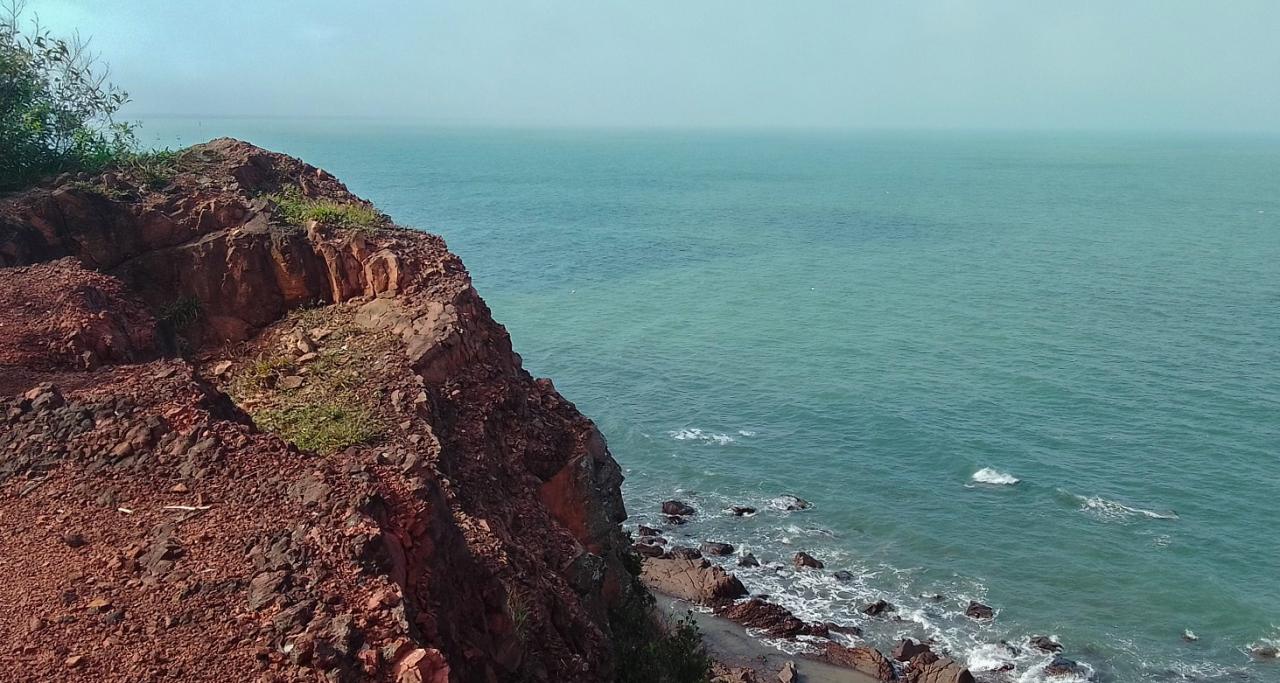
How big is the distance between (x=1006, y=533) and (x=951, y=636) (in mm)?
7920

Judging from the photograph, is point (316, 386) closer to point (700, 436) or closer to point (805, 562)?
point (805, 562)

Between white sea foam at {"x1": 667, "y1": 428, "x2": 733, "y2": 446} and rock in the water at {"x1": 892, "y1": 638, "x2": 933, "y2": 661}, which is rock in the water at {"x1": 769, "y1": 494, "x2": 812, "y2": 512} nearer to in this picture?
white sea foam at {"x1": 667, "y1": 428, "x2": 733, "y2": 446}

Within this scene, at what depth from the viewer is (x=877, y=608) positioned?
33500 millimetres

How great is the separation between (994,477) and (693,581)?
16.3m

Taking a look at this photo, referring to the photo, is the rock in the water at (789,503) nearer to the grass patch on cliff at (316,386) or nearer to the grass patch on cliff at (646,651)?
the grass patch on cliff at (646,651)

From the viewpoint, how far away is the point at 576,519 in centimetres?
1797

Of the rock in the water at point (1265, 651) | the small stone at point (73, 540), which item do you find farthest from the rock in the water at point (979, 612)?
the small stone at point (73, 540)

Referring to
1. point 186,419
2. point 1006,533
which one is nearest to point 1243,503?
point 1006,533

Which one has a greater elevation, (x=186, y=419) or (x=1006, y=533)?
(x=186, y=419)

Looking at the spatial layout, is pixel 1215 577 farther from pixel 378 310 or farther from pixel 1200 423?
pixel 378 310

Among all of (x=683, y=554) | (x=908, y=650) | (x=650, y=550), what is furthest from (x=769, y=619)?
(x=650, y=550)

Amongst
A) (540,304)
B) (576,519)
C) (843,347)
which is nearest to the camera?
(576,519)

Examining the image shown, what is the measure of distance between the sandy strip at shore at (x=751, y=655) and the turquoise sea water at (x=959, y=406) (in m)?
2.83

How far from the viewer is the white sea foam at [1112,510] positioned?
3928 cm
